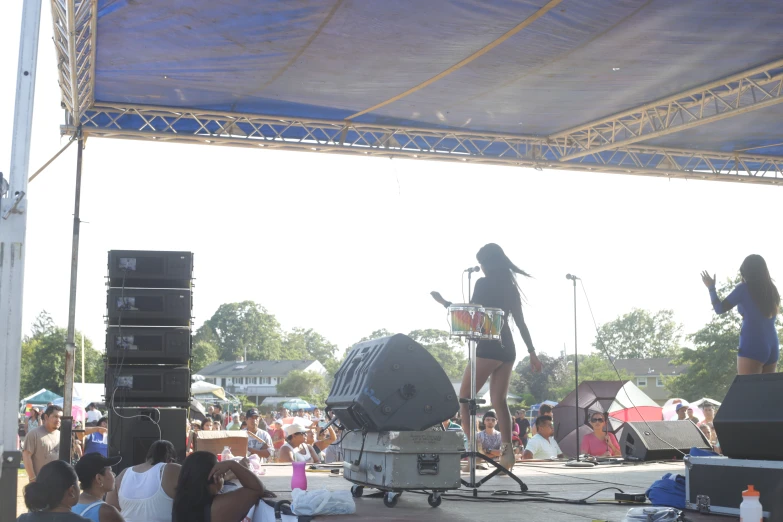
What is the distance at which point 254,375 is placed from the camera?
94.1m

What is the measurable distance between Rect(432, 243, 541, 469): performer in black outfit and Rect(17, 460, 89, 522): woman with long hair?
9.65ft

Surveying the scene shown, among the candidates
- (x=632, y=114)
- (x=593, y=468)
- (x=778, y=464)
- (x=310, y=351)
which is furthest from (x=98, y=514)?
(x=310, y=351)

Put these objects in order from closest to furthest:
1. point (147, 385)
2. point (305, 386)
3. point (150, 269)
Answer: point (147, 385) < point (150, 269) < point (305, 386)

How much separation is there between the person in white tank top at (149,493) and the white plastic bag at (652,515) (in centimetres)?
274

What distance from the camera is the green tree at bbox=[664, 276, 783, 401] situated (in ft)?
158

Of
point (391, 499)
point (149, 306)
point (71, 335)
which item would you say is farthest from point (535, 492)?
point (71, 335)

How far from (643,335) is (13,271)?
333 ft

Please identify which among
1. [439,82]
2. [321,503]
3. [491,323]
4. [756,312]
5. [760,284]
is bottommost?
[321,503]

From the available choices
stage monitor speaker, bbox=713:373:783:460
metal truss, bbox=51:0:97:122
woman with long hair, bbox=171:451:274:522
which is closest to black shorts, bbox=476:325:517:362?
stage monitor speaker, bbox=713:373:783:460

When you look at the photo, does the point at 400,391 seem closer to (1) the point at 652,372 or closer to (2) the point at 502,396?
(2) the point at 502,396

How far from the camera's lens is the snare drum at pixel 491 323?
5.06m

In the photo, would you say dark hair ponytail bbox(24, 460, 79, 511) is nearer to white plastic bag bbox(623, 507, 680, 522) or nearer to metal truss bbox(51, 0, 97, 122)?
white plastic bag bbox(623, 507, 680, 522)

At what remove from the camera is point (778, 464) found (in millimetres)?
3590

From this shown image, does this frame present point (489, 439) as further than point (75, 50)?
Yes
